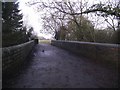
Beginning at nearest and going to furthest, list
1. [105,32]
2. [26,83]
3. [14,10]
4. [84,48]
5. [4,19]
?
[26,83] < [84,48] < [105,32] < [4,19] < [14,10]

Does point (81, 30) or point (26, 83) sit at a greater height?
point (81, 30)

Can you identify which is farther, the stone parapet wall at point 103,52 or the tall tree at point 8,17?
the tall tree at point 8,17

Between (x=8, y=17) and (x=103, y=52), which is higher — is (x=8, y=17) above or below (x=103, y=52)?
above

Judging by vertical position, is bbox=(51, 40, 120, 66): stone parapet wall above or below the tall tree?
below

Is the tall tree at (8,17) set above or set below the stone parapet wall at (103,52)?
above

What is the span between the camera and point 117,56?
5.93 metres

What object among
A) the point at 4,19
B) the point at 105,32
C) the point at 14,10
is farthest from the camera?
the point at 14,10

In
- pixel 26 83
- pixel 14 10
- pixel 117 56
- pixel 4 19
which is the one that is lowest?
pixel 26 83

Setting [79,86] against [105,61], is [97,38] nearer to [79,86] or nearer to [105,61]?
[105,61]

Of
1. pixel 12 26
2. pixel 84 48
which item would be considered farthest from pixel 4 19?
pixel 84 48

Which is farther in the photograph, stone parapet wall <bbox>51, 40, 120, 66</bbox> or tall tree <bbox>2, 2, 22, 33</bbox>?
tall tree <bbox>2, 2, 22, 33</bbox>

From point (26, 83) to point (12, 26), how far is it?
3115 centimetres

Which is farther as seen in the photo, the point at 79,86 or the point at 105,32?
the point at 105,32

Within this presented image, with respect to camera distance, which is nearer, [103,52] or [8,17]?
[103,52]
